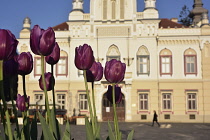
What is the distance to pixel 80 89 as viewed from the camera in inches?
1125

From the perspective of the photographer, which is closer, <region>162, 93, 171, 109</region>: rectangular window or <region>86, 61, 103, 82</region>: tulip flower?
<region>86, 61, 103, 82</region>: tulip flower

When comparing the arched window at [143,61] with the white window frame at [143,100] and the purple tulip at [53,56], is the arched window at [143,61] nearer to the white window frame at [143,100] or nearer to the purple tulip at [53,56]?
the white window frame at [143,100]

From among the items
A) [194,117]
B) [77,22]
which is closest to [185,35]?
[194,117]

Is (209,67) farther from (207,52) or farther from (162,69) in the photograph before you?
(162,69)

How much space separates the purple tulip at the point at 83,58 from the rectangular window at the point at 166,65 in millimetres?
25922

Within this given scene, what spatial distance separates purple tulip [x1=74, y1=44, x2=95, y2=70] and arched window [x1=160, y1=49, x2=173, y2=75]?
25860 millimetres

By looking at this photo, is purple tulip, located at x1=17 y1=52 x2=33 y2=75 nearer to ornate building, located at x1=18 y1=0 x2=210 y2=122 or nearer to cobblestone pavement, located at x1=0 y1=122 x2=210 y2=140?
cobblestone pavement, located at x1=0 y1=122 x2=210 y2=140

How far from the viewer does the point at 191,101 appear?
90.8 ft

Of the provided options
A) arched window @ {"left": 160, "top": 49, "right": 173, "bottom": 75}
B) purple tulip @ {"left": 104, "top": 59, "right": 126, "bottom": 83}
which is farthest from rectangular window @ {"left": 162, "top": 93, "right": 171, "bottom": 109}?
purple tulip @ {"left": 104, "top": 59, "right": 126, "bottom": 83}

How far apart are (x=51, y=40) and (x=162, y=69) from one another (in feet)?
86.1

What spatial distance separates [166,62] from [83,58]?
2607cm

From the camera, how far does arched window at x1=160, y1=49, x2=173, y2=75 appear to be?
92.0ft

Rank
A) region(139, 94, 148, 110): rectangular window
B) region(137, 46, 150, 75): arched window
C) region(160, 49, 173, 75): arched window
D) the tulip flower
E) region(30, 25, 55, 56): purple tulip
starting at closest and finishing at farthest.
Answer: region(30, 25, 55, 56): purple tulip
the tulip flower
region(139, 94, 148, 110): rectangular window
region(160, 49, 173, 75): arched window
region(137, 46, 150, 75): arched window

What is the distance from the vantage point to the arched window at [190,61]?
27.9 metres
